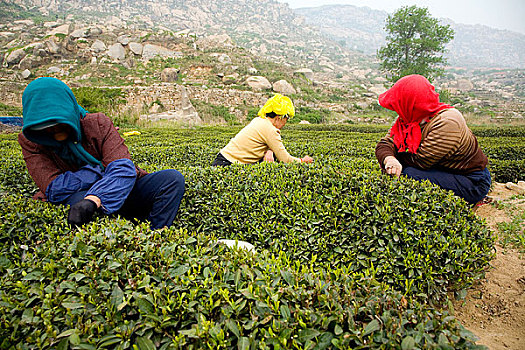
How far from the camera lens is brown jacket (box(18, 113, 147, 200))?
2.36 meters

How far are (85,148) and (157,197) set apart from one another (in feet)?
2.50

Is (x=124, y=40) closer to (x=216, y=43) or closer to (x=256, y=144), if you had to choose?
(x=216, y=43)

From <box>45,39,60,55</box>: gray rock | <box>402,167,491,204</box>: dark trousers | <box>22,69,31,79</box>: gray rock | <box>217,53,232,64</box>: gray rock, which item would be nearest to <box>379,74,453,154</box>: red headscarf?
<box>402,167,491,204</box>: dark trousers

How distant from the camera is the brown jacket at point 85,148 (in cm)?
236

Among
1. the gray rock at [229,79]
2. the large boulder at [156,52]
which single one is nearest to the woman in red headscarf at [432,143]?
the gray rock at [229,79]

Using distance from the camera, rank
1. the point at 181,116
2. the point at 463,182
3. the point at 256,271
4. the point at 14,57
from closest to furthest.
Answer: the point at 256,271 → the point at 463,182 → the point at 181,116 → the point at 14,57

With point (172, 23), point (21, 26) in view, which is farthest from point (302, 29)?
point (21, 26)

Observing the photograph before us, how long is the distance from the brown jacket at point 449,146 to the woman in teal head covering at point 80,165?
2603 mm

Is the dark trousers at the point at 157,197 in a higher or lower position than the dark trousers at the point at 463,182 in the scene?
lower

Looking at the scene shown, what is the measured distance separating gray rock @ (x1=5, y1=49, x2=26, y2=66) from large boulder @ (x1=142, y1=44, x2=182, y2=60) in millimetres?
11659

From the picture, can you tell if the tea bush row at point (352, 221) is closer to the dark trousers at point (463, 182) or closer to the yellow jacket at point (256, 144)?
the dark trousers at point (463, 182)

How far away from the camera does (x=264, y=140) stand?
12.7 ft

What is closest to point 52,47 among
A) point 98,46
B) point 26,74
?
point 98,46

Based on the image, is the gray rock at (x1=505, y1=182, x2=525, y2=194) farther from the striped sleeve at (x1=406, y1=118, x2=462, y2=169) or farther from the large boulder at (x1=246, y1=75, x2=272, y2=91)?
the large boulder at (x1=246, y1=75, x2=272, y2=91)
